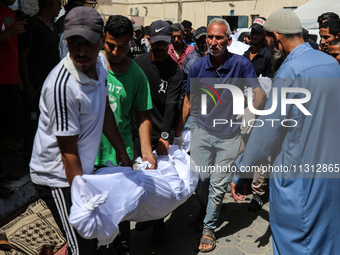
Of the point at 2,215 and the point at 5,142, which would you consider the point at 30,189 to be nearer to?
the point at 2,215

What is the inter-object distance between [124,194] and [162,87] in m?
1.77

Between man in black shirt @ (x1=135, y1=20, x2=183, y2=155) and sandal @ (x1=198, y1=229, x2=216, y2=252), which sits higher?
man in black shirt @ (x1=135, y1=20, x2=183, y2=155)

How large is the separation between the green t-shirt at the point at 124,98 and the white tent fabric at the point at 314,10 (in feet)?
33.6

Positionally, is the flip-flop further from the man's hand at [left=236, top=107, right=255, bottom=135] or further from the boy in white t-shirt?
the man's hand at [left=236, top=107, right=255, bottom=135]

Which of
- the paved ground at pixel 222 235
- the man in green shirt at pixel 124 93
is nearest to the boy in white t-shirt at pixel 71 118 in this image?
the man in green shirt at pixel 124 93

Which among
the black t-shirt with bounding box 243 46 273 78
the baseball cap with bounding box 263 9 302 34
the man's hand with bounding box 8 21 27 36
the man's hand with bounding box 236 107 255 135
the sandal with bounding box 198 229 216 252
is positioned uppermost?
the baseball cap with bounding box 263 9 302 34

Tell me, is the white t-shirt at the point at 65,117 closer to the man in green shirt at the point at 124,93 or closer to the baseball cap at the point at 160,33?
the man in green shirt at the point at 124,93

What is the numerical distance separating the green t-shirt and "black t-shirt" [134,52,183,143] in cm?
70

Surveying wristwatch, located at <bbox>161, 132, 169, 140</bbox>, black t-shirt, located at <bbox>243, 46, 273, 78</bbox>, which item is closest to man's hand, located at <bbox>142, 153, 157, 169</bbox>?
wristwatch, located at <bbox>161, 132, 169, 140</bbox>

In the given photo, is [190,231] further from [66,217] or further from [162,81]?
[66,217]

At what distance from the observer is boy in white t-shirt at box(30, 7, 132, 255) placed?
2.14 m

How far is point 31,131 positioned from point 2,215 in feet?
3.41

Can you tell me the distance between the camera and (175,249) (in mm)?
3854

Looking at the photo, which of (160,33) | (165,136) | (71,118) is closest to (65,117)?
(71,118)
